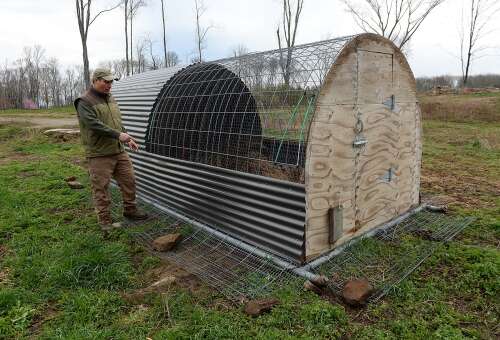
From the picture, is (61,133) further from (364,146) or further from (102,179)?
(364,146)

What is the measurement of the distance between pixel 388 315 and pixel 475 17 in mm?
37997

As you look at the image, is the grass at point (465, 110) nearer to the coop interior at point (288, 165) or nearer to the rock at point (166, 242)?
the coop interior at point (288, 165)

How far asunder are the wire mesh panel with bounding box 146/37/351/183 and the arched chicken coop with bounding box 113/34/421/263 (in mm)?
19

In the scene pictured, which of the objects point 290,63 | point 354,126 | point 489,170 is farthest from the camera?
point 489,170

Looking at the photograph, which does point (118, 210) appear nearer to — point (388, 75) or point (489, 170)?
point (388, 75)

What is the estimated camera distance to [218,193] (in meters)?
5.32

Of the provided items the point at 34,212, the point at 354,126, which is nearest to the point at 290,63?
the point at 354,126

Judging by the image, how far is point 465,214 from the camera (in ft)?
20.3

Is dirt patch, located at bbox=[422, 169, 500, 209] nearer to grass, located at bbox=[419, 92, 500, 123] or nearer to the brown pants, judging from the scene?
the brown pants

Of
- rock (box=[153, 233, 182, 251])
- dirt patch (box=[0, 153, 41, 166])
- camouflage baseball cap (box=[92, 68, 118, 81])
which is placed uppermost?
camouflage baseball cap (box=[92, 68, 118, 81])

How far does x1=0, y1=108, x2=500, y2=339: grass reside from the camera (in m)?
3.33

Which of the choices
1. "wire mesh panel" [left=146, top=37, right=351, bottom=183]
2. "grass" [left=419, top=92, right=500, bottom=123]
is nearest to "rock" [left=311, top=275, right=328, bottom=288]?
"wire mesh panel" [left=146, top=37, right=351, bottom=183]

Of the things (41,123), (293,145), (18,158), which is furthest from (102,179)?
(41,123)

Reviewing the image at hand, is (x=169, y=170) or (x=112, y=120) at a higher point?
(x=112, y=120)
